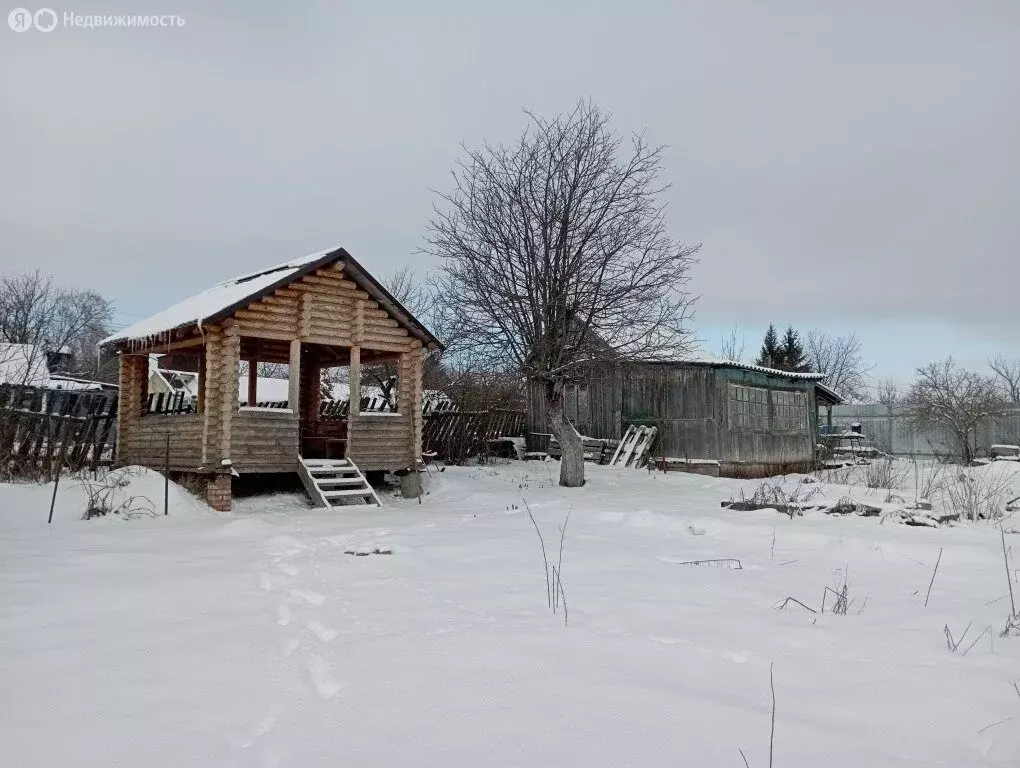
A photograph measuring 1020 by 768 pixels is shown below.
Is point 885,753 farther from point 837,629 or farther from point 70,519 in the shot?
point 70,519

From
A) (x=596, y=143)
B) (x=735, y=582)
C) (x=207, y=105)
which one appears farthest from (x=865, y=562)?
(x=207, y=105)

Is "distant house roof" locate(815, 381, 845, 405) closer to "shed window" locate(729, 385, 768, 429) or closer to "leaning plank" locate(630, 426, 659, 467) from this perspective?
"shed window" locate(729, 385, 768, 429)

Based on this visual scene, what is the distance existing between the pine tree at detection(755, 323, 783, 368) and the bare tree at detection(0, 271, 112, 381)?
38819mm

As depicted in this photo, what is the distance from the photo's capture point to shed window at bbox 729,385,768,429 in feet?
63.5

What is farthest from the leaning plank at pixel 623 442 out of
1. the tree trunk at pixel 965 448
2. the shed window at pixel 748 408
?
the tree trunk at pixel 965 448

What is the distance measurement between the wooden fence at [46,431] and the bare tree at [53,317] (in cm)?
3480

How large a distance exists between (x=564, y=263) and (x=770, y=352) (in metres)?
27.7

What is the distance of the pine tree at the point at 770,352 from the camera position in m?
37.6

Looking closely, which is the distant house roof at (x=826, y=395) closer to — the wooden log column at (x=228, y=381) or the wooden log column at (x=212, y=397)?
the wooden log column at (x=228, y=381)

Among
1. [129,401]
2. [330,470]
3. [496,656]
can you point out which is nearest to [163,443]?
[129,401]

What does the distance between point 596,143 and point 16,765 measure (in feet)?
46.6

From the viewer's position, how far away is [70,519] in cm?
911

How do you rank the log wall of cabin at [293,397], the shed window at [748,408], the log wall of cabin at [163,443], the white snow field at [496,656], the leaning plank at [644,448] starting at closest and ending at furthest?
the white snow field at [496,656] → the log wall of cabin at [293,397] → the log wall of cabin at [163,443] → the shed window at [748,408] → the leaning plank at [644,448]

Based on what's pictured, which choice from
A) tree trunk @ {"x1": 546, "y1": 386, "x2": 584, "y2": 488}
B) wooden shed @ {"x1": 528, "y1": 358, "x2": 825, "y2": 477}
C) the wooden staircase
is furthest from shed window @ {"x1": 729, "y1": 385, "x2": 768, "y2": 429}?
the wooden staircase
